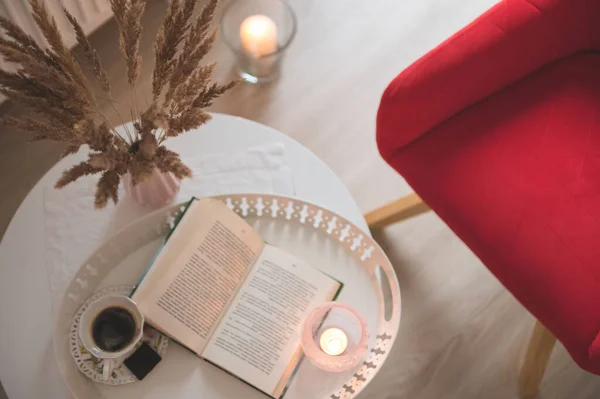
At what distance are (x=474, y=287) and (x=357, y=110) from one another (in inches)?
21.7

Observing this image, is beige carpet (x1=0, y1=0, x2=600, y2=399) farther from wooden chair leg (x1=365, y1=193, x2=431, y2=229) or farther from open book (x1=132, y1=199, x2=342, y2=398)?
open book (x1=132, y1=199, x2=342, y2=398)

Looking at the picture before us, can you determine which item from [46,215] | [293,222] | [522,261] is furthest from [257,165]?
[522,261]

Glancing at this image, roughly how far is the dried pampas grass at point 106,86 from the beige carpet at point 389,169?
2.43 feet

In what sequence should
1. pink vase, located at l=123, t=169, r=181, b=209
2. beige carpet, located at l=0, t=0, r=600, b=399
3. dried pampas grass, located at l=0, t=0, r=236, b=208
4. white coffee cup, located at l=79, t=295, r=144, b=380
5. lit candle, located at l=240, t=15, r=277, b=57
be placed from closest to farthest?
dried pampas grass, located at l=0, t=0, r=236, b=208 → white coffee cup, located at l=79, t=295, r=144, b=380 → pink vase, located at l=123, t=169, r=181, b=209 → beige carpet, located at l=0, t=0, r=600, b=399 → lit candle, located at l=240, t=15, r=277, b=57

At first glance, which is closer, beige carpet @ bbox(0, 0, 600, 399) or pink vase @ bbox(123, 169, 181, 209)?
pink vase @ bbox(123, 169, 181, 209)

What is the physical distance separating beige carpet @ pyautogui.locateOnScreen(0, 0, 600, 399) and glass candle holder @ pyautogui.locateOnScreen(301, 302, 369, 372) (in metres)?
0.40

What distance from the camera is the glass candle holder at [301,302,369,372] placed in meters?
0.88

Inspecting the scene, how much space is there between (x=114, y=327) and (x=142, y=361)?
0.07 m

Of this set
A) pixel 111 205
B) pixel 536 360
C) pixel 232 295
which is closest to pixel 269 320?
pixel 232 295

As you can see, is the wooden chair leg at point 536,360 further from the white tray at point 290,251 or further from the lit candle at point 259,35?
the lit candle at point 259,35

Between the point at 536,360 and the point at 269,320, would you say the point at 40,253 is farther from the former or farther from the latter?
the point at 536,360

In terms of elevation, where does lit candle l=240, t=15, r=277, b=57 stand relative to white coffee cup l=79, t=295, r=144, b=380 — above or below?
above

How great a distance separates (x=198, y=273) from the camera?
3.06ft

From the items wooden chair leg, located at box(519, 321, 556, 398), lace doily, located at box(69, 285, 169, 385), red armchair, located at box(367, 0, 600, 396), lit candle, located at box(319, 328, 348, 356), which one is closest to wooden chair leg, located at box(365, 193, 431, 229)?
red armchair, located at box(367, 0, 600, 396)
